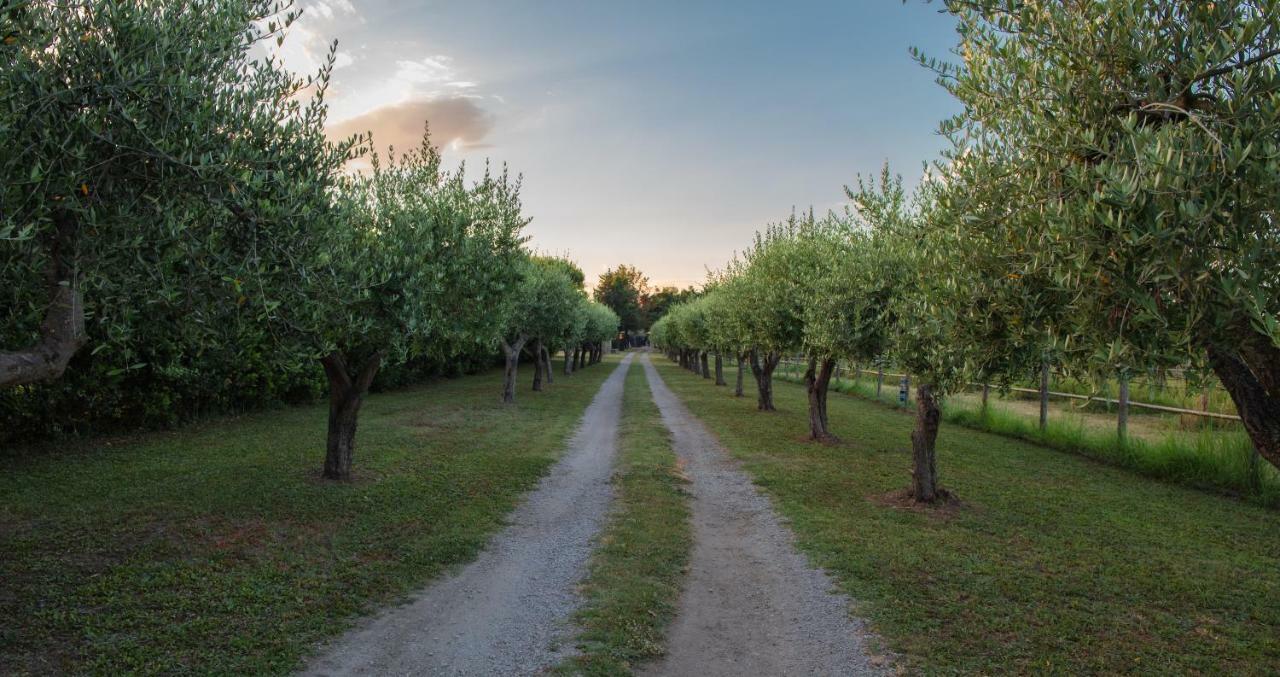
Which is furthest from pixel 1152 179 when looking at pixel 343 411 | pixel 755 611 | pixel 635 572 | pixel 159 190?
pixel 343 411

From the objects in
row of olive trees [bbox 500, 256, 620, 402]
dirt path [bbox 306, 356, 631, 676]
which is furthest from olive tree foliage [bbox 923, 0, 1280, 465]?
row of olive trees [bbox 500, 256, 620, 402]

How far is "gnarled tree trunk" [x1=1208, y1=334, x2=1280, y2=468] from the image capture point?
4.85 metres

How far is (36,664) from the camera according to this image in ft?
17.8

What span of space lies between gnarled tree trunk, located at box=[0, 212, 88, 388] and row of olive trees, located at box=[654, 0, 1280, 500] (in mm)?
7515

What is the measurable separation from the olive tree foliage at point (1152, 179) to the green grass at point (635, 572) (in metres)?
4.48

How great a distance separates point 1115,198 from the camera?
4445mm

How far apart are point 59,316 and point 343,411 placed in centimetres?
674

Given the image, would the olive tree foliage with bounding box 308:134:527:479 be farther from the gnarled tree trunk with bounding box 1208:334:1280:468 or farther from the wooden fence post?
the wooden fence post

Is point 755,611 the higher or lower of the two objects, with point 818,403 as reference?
lower

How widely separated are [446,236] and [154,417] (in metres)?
11.2

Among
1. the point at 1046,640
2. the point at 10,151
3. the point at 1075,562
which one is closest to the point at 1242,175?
the point at 1046,640

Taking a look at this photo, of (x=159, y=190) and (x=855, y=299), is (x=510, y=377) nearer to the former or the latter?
(x=855, y=299)

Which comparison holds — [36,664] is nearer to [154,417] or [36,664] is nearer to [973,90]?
[973,90]

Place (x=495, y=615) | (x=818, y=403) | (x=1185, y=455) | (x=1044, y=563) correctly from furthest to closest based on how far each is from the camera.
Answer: (x=818, y=403)
(x=1185, y=455)
(x=1044, y=563)
(x=495, y=615)
